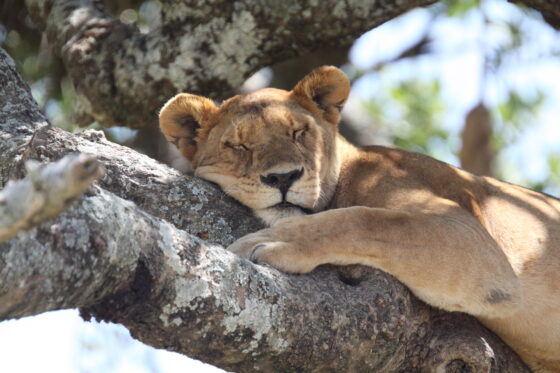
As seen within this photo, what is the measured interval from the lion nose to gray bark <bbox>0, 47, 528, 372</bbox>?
0.20 meters

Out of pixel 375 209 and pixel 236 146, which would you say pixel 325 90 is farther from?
pixel 375 209

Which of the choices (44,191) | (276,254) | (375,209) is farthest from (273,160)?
(44,191)

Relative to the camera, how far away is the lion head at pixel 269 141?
14.5 feet

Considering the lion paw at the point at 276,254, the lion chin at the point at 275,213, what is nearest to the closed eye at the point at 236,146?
the lion chin at the point at 275,213

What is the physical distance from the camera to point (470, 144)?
7500 millimetres

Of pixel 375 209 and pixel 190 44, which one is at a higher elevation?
pixel 190 44

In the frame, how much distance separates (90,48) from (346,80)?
5.30ft

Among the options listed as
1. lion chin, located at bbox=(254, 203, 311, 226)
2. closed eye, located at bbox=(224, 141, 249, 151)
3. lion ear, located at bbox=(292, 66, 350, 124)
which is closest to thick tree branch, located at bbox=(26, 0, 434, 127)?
lion ear, located at bbox=(292, 66, 350, 124)

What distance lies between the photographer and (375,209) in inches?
164

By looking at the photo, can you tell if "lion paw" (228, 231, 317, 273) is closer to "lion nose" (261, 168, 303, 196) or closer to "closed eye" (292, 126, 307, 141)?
"lion nose" (261, 168, 303, 196)

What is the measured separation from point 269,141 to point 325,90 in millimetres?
697

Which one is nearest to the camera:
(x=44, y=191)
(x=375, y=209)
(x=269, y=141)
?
(x=44, y=191)

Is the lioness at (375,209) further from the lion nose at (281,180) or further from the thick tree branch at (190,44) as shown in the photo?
the thick tree branch at (190,44)

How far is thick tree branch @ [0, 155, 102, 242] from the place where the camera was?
175 centimetres
